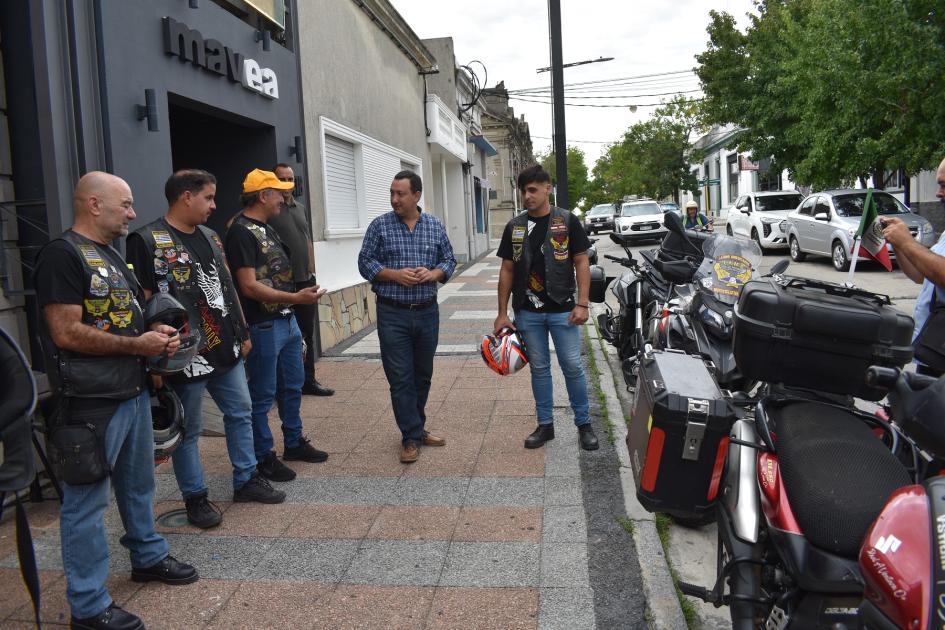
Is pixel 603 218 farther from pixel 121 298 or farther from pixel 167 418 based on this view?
pixel 121 298

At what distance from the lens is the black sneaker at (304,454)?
539cm

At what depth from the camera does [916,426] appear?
2.23m

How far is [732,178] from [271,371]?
5049 centimetres

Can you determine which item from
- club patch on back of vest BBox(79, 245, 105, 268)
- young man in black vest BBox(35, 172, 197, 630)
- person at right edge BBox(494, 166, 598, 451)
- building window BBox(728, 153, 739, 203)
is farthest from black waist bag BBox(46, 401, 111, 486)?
building window BBox(728, 153, 739, 203)

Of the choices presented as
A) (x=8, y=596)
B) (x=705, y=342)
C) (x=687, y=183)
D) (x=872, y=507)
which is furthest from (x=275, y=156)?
(x=687, y=183)

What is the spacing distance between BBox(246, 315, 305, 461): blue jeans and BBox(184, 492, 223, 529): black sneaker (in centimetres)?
72

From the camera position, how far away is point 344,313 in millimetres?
10305

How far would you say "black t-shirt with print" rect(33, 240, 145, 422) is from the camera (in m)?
3.06

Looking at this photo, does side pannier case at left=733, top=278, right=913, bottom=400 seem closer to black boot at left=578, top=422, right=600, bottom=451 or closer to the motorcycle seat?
the motorcycle seat

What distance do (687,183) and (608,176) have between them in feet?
75.7

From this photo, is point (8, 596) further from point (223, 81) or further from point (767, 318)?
point (223, 81)

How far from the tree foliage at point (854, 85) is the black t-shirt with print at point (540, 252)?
1251 centimetres

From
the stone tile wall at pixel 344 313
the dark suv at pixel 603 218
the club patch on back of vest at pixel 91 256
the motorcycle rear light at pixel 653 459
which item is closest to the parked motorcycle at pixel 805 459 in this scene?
the motorcycle rear light at pixel 653 459

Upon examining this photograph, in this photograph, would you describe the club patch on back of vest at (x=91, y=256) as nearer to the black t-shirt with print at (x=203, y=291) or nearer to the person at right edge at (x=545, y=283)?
the black t-shirt with print at (x=203, y=291)
